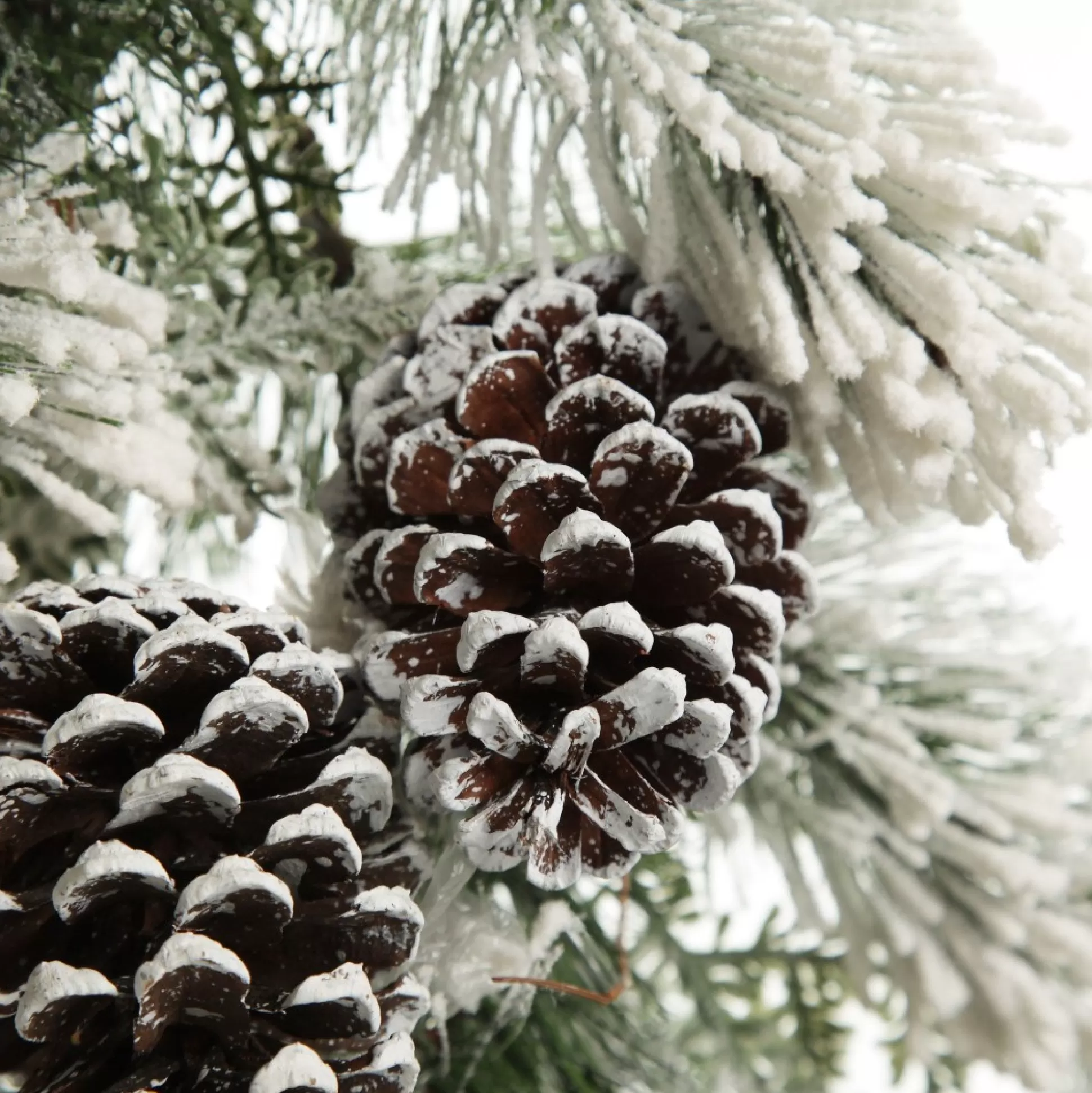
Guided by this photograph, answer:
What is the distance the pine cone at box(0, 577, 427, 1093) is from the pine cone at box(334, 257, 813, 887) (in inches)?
1.0

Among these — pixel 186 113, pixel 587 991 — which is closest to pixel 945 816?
pixel 587 991

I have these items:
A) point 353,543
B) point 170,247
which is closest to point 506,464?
point 353,543

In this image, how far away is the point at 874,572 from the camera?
44 centimetres

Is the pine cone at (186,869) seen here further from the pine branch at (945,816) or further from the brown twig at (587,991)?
the pine branch at (945,816)

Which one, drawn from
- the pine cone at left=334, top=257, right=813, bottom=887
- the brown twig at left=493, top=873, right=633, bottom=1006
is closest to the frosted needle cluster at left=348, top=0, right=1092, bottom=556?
the pine cone at left=334, top=257, right=813, bottom=887

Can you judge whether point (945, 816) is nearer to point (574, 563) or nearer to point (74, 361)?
point (574, 563)

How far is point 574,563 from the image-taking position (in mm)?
244

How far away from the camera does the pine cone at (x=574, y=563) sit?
24 centimetres

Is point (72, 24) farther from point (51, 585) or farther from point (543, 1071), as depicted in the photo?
point (543, 1071)

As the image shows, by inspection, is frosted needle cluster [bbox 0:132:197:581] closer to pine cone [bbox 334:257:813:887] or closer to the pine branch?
A: pine cone [bbox 334:257:813:887]

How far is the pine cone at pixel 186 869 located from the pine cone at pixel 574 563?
1.0 inches

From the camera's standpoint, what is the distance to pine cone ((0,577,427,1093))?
21 cm

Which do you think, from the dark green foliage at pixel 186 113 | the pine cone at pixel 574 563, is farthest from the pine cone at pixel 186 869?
the dark green foliage at pixel 186 113

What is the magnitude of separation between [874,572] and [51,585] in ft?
1.00
